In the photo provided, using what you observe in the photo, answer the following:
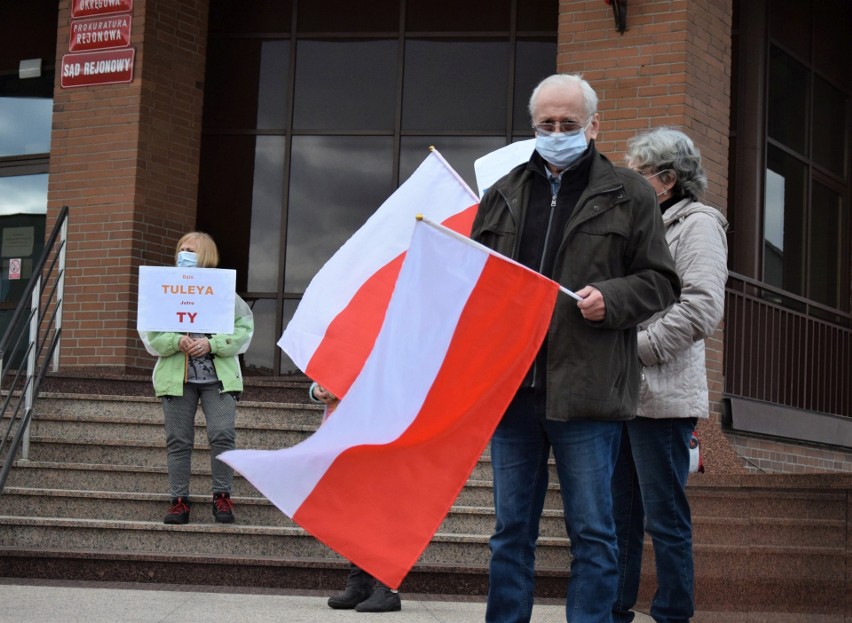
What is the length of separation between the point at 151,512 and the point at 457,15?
20.8ft

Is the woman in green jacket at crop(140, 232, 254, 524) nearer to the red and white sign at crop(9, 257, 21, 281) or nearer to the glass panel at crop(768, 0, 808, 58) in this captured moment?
the red and white sign at crop(9, 257, 21, 281)

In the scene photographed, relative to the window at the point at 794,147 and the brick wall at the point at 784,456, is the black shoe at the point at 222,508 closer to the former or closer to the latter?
the brick wall at the point at 784,456

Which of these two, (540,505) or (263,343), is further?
(263,343)

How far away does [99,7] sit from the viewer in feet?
37.1

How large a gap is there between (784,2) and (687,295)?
8.52m

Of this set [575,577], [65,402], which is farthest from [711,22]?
[575,577]

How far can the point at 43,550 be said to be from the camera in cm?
712

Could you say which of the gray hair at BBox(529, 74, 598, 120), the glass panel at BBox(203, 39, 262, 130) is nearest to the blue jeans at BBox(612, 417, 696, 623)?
the gray hair at BBox(529, 74, 598, 120)

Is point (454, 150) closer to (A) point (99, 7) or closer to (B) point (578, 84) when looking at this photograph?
(A) point (99, 7)

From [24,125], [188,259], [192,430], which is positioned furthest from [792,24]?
[24,125]

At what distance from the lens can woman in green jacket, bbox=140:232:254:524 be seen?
24.8ft

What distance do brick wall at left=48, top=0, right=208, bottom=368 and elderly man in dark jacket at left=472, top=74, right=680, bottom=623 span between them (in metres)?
7.39

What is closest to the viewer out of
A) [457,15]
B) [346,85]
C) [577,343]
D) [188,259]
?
[577,343]

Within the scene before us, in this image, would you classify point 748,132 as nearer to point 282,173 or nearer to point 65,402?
point 282,173
